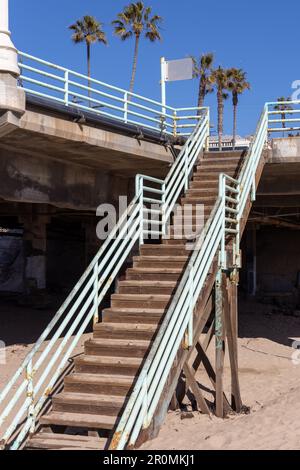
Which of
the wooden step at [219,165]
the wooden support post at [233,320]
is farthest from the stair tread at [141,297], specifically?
the wooden step at [219,165]

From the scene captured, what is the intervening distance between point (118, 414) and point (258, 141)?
26.0ft

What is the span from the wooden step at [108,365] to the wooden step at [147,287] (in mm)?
1375

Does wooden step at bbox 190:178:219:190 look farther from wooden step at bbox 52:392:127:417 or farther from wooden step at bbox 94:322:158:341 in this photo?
wooden step at bbox 52:392:127:417

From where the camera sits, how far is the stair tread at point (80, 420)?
21.6 feet

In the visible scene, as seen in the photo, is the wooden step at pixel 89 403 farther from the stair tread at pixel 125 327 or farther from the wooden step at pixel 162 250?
the wooden step at pixel 162 250

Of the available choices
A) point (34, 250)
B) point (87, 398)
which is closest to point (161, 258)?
point (87, 398)

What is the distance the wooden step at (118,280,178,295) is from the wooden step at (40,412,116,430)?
2321 mm

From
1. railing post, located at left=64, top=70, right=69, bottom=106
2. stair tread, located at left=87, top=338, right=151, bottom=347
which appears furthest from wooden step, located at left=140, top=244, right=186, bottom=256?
railing post, located at left=64, top=70, right=69, bottom=106

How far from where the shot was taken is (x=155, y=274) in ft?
29.6

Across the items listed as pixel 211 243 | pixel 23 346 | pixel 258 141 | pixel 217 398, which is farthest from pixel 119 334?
pixel 23 346

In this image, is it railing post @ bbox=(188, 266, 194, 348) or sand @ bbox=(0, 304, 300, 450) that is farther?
railing post @ bbox=(188, 266, 194, 348)

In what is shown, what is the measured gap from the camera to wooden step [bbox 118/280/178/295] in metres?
8.61

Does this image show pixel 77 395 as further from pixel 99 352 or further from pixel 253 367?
pixel 253 367
